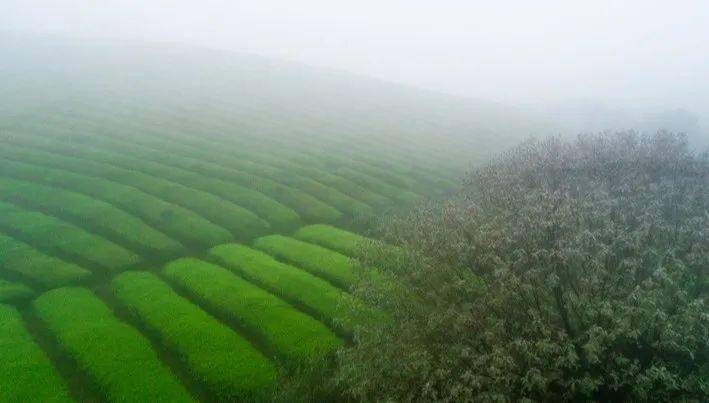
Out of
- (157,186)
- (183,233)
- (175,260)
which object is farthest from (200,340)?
(157,186)

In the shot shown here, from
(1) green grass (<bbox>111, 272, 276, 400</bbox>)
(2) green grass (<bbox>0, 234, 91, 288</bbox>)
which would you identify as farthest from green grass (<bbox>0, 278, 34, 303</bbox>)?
(1) green grass (<bbox>111, 272, 276, 400</bbox>)

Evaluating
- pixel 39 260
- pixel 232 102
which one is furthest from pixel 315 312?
pixel 232 102

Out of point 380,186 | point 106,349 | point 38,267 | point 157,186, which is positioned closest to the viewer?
point 106,349

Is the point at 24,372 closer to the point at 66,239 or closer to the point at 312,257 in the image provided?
the point at 66,239

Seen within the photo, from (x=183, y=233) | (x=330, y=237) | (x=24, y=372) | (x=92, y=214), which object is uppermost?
(x=330, y=237)

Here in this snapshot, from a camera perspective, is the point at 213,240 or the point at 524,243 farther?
the point at 213,240

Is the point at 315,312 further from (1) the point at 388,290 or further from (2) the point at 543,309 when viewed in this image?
(2) the point at 543,309
